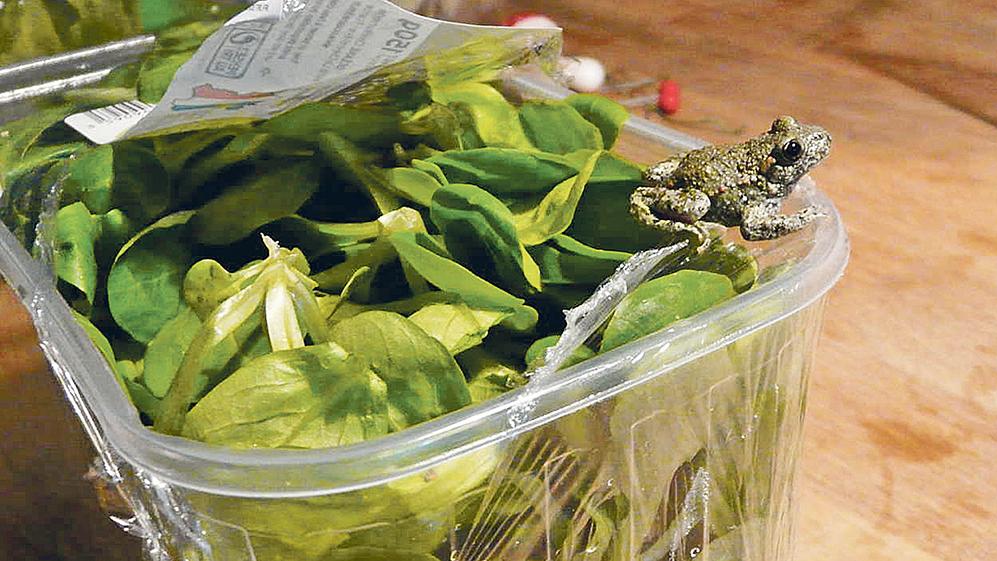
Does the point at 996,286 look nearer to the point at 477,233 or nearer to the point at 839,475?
the point at 839,475

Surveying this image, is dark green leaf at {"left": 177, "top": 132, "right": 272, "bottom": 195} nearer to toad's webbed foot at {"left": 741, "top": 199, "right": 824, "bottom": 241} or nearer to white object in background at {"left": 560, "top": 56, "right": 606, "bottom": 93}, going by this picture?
toad's webbed foot at {"left": 741, "top": 199, "right": 824, "bottom": 241}

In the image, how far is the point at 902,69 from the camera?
3.25ft

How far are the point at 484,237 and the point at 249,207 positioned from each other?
10 centimetres

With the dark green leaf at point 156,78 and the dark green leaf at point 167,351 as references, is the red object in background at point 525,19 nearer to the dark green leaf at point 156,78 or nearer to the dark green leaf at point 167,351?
the dark green leaf at point 156,78

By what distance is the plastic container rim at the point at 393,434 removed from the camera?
0.26m

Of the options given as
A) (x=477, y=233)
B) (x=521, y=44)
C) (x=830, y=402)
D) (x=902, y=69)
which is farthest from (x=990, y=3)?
(x=477, y=233)

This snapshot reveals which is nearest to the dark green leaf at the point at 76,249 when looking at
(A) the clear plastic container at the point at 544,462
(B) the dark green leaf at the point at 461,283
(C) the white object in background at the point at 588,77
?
(A) the clear plastic container at the point at 544,462

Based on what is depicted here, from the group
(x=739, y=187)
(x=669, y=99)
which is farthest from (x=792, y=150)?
(x=669, y=99)

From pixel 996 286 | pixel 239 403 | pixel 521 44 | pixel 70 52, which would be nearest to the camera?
pixel 239 403

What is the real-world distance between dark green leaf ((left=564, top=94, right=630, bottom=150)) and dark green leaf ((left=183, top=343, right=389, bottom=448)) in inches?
7.4

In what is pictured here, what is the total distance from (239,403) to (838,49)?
0.91 meters

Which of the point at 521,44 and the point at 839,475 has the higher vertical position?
the point at 521,44

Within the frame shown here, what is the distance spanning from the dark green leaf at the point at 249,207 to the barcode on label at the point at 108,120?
0.05 m

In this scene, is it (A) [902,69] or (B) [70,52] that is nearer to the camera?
(B) [70,52]
